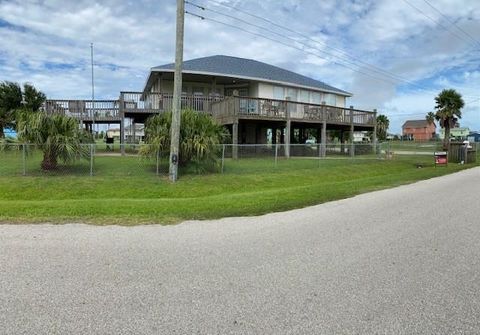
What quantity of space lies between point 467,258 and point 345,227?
7.60 ft

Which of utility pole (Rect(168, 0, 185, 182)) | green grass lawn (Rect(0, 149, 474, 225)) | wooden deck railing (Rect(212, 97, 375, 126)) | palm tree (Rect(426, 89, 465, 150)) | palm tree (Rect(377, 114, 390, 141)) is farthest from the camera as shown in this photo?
palm tree (Rect(377, 114, 390, 141))

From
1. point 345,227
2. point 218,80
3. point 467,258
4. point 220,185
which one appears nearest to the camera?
point 467,258

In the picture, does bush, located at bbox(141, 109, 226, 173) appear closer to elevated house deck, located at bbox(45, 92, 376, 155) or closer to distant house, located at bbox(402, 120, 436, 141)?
elevated house deck, located at bbox(45, 92, 376, 155)

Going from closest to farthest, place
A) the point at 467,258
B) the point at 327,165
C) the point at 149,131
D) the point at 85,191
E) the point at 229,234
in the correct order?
the point at 467,258, the point at 229,234, the point at 85,191, the point at 149,131, the point at 327,165

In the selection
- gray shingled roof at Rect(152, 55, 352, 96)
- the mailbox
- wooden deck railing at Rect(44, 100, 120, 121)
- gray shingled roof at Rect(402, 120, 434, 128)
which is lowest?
the mailbox

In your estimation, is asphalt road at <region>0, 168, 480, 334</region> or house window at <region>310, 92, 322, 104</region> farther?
house window at <region>310, 92, 322, 104</region>

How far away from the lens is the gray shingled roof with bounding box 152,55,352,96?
93.2ft

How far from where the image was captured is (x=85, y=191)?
11.9 meters

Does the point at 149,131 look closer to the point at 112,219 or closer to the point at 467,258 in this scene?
the point at 112,219

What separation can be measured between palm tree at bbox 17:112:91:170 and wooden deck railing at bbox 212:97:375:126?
9.48 metres

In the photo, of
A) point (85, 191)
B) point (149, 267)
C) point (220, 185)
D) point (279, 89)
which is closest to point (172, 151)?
point (220, 185)

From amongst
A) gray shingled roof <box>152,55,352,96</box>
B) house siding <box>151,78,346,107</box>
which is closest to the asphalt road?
gray shingled roof <box>152,55,352,96</box>

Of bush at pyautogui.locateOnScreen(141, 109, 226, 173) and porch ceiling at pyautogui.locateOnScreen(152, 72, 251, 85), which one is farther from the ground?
porch ceiling at pyautogui.locateOnScreen(152, 72, 251, 85)

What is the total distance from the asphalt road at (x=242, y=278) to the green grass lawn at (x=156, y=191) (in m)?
1.01
